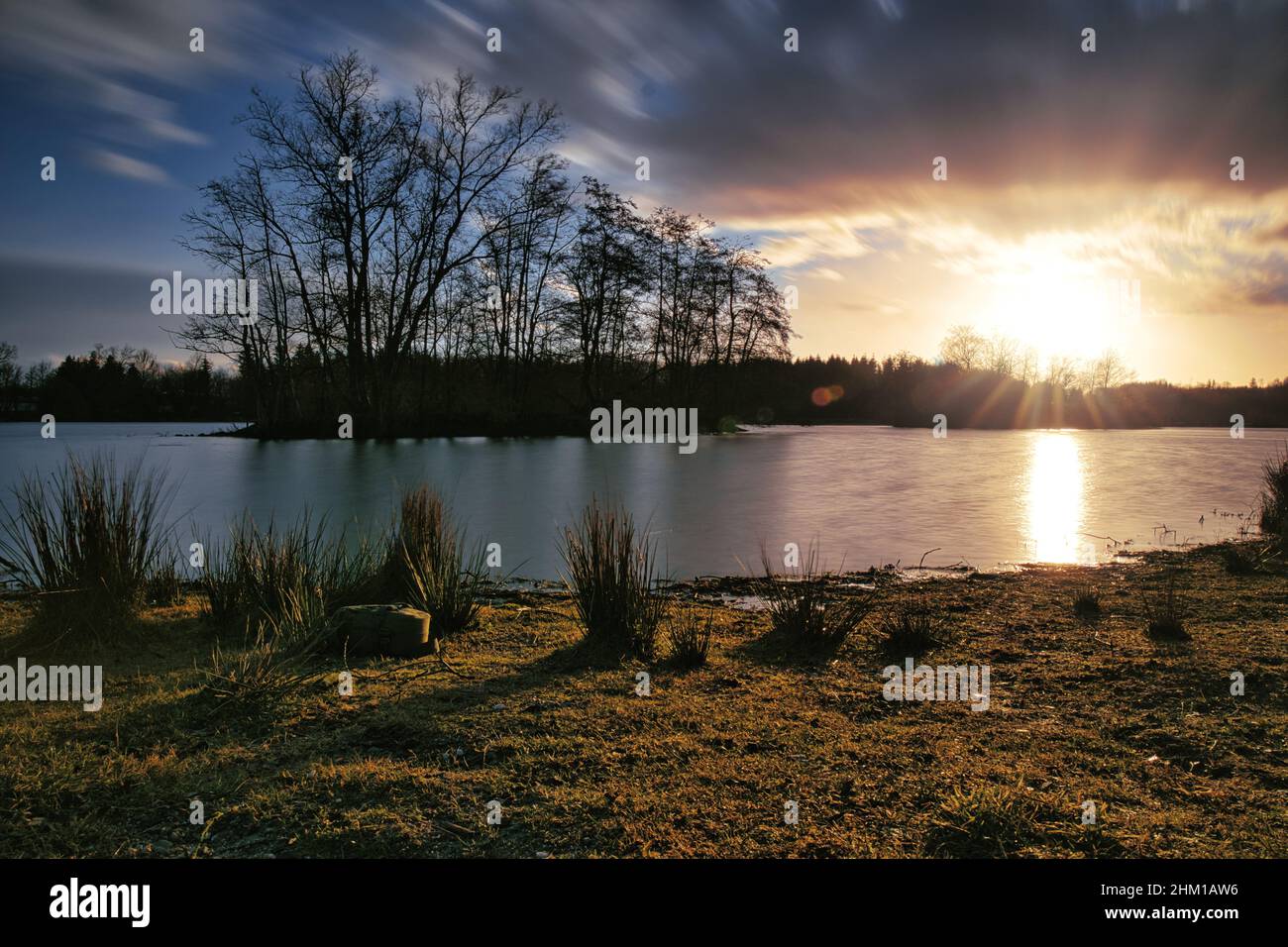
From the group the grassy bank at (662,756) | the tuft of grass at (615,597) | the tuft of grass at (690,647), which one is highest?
the tuft of grass at (615,597)

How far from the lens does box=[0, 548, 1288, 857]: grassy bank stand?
2.88 m

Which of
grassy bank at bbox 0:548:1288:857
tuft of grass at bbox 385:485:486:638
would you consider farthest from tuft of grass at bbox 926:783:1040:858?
tuft of grass at bbox 385:485:486:638

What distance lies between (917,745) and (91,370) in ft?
244

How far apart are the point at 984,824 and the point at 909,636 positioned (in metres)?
2.85

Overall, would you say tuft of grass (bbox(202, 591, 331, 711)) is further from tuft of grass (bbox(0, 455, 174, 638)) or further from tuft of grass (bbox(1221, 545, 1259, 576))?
tuft of grass (bbox(1221, 545, 1259, 576))

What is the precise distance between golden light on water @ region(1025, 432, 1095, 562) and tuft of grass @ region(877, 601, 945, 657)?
18.7 feet

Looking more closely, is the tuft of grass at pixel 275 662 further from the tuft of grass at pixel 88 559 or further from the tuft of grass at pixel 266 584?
the tuft of grass at pixel 88 559

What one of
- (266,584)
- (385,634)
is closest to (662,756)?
(385,634)

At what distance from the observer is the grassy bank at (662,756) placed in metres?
2.88

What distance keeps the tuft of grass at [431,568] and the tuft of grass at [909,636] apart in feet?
10.8

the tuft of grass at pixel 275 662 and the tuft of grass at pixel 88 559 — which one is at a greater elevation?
the tuft of grass at pixel 88 559

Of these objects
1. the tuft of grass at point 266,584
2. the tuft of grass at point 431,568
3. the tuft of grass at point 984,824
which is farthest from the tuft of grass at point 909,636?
the tuft of grass at point 266,584

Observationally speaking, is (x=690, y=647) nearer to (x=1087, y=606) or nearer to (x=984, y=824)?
(x=984, y=824)

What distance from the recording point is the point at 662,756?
3.62 m
